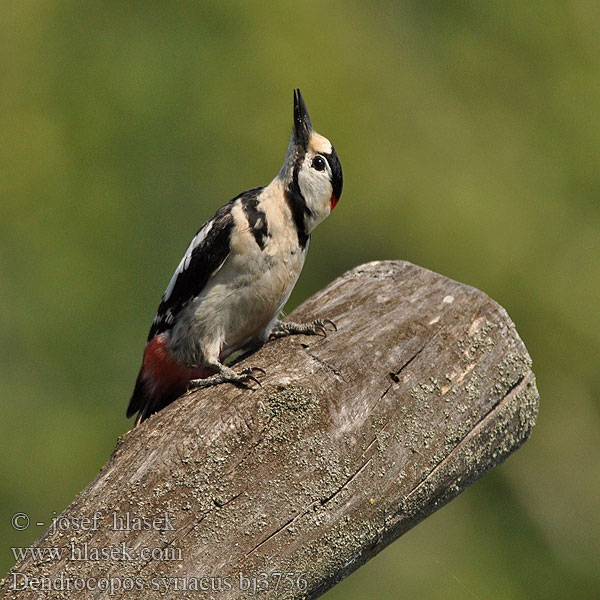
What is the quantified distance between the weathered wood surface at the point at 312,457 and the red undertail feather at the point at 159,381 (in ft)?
2.14

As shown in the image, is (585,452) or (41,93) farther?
(41,93)

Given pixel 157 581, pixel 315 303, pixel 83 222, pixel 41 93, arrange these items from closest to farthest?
1. pixel 157 581
2. pixel 315 303
3. pixel 83 222
4. pixel 41 93

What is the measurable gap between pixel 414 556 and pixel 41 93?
13.1ft

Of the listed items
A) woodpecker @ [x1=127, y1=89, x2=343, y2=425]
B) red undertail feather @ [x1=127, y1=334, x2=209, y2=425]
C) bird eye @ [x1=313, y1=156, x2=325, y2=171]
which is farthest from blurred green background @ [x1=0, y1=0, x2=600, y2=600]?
bird eye @ [x1=313, y1=156, x2=325, y2=171]

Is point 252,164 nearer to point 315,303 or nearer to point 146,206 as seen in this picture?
point 146,206

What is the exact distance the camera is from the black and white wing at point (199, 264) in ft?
9.23

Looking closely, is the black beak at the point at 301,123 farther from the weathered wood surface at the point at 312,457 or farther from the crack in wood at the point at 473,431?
the crack in wood at the point at 473,431

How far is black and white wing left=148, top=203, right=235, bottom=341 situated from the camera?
2.81 meters

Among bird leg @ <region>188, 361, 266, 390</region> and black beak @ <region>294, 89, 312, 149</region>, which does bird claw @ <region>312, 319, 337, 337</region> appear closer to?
bird leg @ <region>188, 361, 266, 390</region>

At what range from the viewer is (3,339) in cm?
498

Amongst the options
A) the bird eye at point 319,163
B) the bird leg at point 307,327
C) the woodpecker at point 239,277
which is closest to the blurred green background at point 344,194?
the woodpecker at point 239,277

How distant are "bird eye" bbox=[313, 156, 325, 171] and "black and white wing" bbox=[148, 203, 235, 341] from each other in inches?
13.9

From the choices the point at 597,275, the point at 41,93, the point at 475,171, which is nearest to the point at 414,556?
→ the point at 597,275

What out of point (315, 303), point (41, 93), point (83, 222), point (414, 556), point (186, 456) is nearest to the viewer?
point (186, 456)
